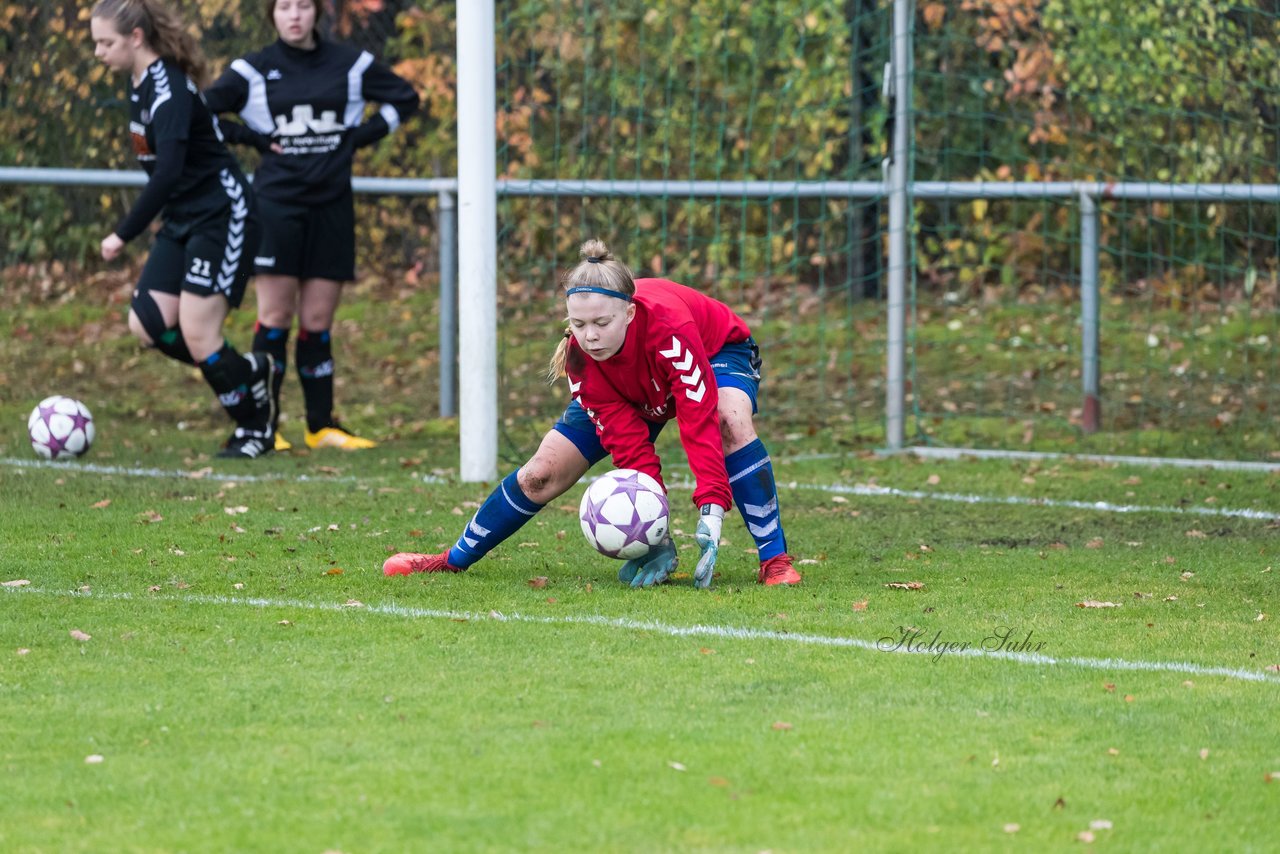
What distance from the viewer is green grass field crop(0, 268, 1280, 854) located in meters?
3.37

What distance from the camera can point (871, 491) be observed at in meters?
8.11

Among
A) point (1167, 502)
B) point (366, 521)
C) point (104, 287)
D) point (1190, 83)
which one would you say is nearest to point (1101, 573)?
point (1167, 502)

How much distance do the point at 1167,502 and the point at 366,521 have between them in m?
3.42

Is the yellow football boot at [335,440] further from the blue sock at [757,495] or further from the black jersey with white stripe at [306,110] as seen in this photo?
the blue sock at [757,495]

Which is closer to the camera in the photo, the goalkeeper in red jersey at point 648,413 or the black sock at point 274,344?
the goalkeeper in red jersey at point 648,413

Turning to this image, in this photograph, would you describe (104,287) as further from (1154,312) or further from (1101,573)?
(1101,573)

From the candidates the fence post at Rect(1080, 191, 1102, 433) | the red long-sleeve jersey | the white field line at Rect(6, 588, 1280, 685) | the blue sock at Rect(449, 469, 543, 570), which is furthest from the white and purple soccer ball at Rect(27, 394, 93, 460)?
the fence post at Rect(1080, 191, 1102, 433)

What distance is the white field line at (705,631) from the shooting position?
15.0 feet

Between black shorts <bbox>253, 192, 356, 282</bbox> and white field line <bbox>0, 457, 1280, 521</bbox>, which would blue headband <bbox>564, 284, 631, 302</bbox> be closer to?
white field line <bbox>0, 457, 1280, 521</bbox>

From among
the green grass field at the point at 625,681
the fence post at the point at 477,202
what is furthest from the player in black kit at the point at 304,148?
the green grass field at the point at 625,681

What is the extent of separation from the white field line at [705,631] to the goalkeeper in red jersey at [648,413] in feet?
1.81

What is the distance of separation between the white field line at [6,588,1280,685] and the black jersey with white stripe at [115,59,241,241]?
3388mm

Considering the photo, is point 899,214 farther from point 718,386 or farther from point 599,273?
point 599,273

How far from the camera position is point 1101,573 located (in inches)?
236
